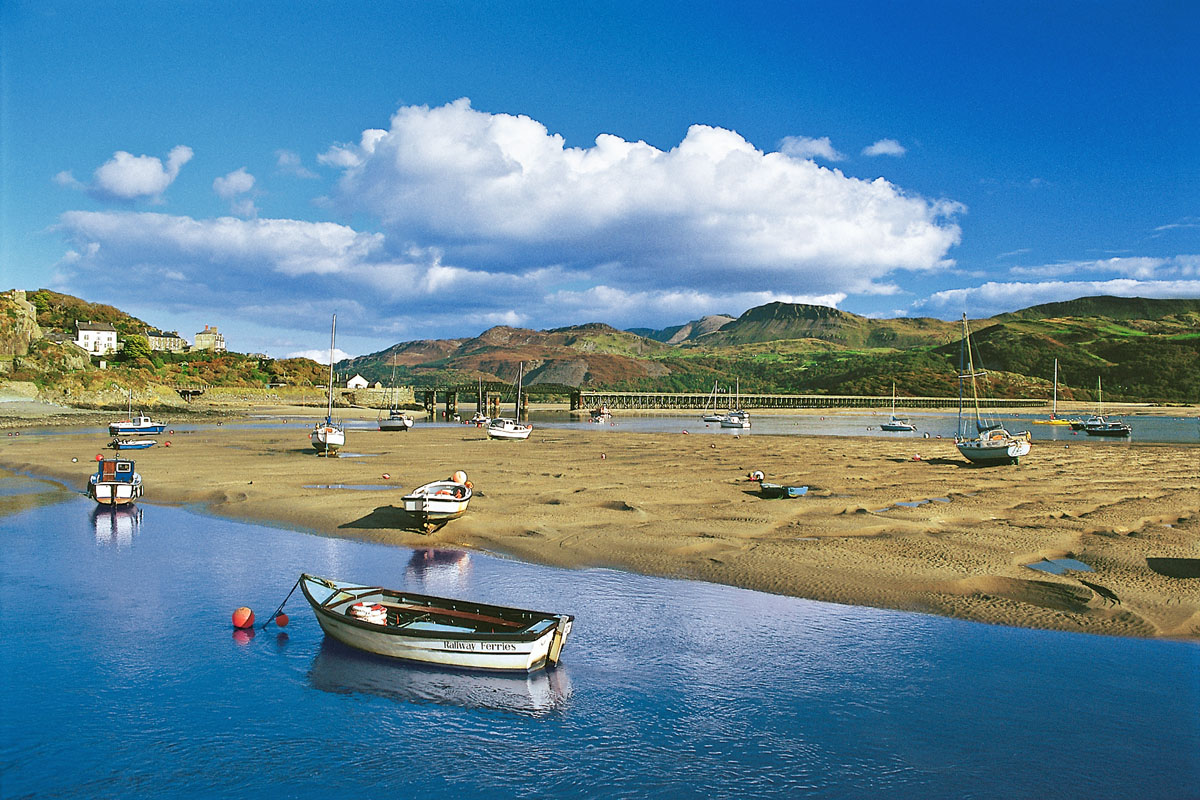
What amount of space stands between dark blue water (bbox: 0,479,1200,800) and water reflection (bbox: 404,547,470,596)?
0.63 m

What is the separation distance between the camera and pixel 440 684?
585 inches

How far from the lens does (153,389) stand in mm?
136125

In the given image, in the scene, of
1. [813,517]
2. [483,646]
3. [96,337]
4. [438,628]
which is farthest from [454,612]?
[96,337]

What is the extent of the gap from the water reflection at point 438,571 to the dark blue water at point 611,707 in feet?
2.07

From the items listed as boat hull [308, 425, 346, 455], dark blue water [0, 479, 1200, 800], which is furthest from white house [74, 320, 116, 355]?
dark blue water [0, 479, 1200, 800]

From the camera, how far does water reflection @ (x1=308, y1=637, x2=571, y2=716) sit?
1401cm

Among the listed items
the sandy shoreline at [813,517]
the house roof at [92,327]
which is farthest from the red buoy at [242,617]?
the house roof at [92,327]

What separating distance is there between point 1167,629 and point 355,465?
1722 inches

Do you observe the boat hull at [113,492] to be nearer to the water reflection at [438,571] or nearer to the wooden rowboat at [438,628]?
the water reflection at [438,571]

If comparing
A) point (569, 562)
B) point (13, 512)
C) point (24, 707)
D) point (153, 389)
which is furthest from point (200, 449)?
point (153, 389)

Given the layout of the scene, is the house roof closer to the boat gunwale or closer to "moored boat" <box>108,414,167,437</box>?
"moored boat" <box>108,414,167,437</box>

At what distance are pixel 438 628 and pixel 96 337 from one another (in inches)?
7247

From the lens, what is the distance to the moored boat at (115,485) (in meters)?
33.0

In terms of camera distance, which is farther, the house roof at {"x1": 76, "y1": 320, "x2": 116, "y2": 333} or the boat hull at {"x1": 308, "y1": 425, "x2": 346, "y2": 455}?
the house roof at {"x1": 76, "y1": 320, "x2": 116, "y2": 333}
